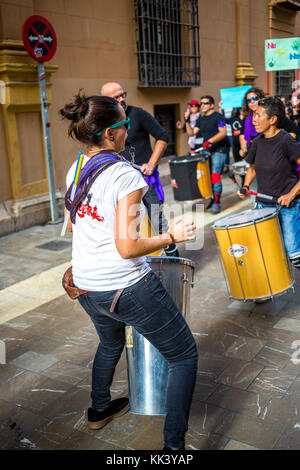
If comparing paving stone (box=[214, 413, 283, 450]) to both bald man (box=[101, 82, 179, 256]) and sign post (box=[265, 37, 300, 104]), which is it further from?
sign post (box=[265, 37, 300, 104])

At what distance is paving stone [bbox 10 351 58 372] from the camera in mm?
3455

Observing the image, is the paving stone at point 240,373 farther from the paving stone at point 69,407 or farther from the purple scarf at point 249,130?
the purple scarf at point 249,130

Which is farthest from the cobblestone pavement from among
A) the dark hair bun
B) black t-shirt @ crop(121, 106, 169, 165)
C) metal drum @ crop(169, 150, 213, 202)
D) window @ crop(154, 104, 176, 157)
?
window @ crop(154, 104, 176, 157)

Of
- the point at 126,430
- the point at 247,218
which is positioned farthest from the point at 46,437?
the point at 247,218

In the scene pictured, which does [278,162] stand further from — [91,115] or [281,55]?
[281,55]

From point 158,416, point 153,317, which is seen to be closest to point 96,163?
point 153,317

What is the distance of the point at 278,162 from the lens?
406cm

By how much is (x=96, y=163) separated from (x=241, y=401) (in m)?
1.74

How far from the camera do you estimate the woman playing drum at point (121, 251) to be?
2074 mm

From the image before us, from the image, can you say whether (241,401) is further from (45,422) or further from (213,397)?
(45,422)

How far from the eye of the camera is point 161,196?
4.71 metres

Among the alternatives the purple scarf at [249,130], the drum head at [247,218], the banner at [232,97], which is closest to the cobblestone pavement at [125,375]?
the drum head at [247,218]

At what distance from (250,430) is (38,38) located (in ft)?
19.4
